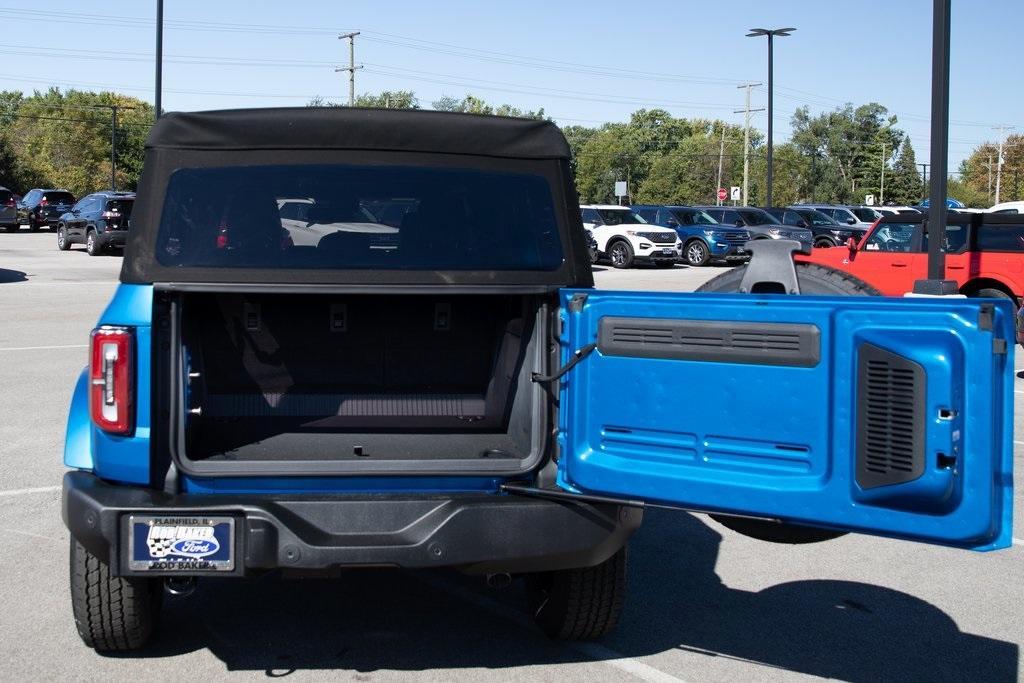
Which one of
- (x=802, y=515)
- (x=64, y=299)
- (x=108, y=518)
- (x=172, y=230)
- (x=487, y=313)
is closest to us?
(x=802, y=515)

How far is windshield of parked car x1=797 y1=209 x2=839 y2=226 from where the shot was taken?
121 feet

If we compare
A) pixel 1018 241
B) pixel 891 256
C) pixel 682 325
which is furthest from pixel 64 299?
pixel 682 325

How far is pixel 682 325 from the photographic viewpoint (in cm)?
375

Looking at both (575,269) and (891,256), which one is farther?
(891,256)

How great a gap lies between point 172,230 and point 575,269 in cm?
141

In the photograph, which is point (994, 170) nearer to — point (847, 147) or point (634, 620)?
point (847, 147)

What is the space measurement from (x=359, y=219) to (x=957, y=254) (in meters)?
13.8

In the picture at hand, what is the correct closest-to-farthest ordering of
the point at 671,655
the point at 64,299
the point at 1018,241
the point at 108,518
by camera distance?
1. the point at 108,518
2. the point at 671,655
3. the point at 1018,241
4. the point at 64,299

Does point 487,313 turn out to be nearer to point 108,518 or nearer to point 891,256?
point 108,518

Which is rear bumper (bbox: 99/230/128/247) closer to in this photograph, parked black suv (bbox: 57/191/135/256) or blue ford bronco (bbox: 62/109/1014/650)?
parked black suv (bbox: 57/191/135/256)

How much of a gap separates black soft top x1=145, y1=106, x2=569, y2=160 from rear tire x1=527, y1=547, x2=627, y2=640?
155 cm

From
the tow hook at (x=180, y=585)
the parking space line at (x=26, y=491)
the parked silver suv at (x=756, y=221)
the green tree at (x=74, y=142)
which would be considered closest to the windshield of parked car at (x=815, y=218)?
the parked silver suv at (x=756, y=221)

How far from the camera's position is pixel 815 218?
1479 inches

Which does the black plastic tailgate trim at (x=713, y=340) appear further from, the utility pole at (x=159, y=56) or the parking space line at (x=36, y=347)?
the utility pole at (x=159, y=56)
